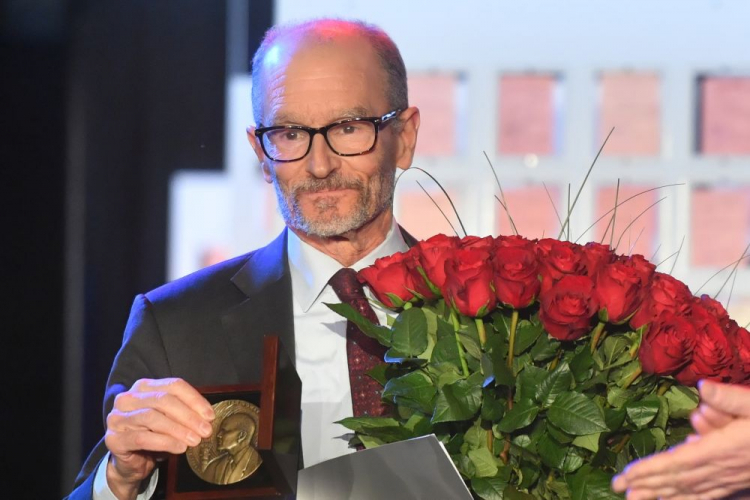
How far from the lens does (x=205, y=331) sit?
5.81 feet

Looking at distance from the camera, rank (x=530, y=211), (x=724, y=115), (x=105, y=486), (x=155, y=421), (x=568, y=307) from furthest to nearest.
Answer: (x=724, y=115) < (x=530, y=211) < (x=105, y=486) < (x=155, y=421) < (x=568, y=307)

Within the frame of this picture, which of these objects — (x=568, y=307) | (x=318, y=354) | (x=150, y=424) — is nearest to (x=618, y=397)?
(x=568, y=307)

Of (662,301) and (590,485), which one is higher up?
(662,301)

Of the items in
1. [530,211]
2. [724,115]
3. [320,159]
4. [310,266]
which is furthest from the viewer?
[724,115]

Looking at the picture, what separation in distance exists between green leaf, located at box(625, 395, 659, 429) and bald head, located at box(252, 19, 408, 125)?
0.81 meters

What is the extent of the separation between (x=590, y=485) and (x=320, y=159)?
74 cm

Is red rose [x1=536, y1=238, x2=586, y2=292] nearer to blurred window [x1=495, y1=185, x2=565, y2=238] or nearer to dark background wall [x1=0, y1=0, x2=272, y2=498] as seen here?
dark background wall [x1=0, y1=0, x2=272, y2=498]

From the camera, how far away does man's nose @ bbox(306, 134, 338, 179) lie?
1.69 metres

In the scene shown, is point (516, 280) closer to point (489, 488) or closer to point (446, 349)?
point (446, 349)

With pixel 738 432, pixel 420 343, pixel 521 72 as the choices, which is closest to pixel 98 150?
pixel 521 72

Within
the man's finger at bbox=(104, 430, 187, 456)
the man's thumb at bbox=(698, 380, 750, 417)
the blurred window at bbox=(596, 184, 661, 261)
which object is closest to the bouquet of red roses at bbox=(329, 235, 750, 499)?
the man's thumb at bbox=(698, 380, 750, 417)

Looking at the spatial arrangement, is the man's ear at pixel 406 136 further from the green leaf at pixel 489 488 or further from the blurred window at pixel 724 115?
the blurred window at pixel 724 115

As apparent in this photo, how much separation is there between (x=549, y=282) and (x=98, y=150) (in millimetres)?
2350

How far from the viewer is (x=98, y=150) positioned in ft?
10.7
